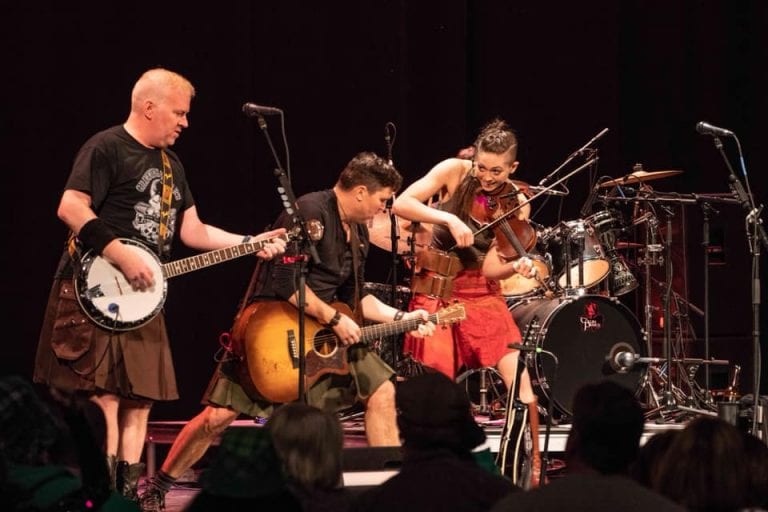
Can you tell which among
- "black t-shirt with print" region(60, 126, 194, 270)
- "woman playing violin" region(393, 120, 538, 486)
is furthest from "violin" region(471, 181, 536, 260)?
"black t-shirt with print" region(60, 126, 194, 270)

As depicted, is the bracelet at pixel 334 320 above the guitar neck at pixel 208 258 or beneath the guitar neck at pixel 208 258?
beneath

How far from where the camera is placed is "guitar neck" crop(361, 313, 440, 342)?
678cm

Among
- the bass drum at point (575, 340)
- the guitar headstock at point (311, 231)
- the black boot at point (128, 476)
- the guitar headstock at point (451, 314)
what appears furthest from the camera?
the bass drum at point (575, 340)

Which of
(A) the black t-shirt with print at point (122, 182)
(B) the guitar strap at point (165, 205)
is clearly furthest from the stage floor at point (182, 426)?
(A) the black t-shirt with print at point (122, 182)

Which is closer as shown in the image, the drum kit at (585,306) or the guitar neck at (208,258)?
the guitar neck at (208,258)

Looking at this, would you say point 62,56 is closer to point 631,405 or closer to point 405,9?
point 405,9

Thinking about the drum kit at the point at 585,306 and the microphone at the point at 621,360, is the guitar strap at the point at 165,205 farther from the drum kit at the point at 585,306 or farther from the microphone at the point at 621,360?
the microphone at the point at 621,360

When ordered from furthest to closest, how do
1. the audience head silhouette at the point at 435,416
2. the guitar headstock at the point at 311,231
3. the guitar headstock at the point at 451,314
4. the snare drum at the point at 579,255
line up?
the snare drum at the point at 579,255 → the guitar headstock at the point at 451,314 → the guitar headstock at the point at 311,231 → the audience head silhouette at the point at 435,416

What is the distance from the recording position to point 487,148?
732 cm

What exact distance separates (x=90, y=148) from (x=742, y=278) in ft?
23.4

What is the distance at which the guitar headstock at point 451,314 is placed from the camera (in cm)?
717

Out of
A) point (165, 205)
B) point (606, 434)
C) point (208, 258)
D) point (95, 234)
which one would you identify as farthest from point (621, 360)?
point (606, 434)

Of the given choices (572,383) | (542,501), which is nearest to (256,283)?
(572,383)

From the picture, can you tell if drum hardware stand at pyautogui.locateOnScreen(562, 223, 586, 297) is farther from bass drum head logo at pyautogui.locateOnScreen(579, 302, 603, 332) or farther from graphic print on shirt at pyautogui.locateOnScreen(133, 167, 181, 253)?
graphic print on shirt at pyautogui.locateOnScreen(133, 167, 181, 253)
